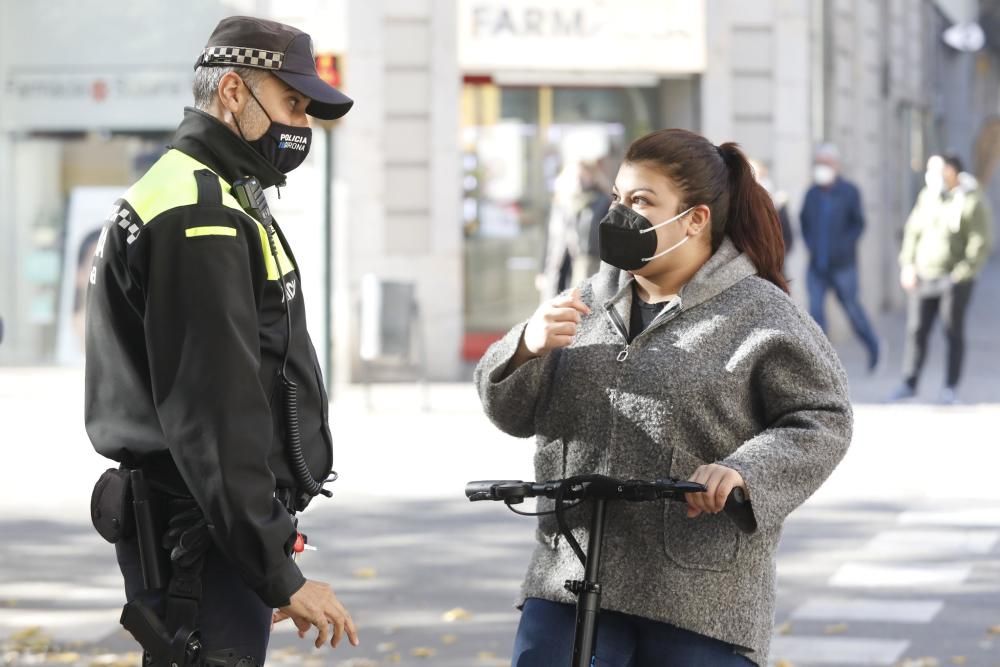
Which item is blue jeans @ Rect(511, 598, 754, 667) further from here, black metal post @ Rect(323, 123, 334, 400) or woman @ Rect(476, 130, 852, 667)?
black metal post @ Rect(323, 123, 334, 400)

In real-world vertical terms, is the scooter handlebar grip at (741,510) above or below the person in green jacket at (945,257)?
above

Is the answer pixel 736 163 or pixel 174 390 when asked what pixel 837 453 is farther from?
pixel 174 390

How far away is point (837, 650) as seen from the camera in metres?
7.17

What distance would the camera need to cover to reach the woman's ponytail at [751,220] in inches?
152

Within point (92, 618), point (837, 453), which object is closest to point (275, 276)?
point (837, 453)

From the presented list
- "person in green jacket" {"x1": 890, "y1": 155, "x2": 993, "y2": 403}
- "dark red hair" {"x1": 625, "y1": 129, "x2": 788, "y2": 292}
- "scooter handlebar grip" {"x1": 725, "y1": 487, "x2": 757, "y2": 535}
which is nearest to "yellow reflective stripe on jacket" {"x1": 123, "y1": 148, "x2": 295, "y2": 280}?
"dark red hair" {"x1": 625, "y1": 129, "x2": 788, "y2": 292}

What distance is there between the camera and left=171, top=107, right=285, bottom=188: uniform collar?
3.44 metres

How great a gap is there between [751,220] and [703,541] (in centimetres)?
67

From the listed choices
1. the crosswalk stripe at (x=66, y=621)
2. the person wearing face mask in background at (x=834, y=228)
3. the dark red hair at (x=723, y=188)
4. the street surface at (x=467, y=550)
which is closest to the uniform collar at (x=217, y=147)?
the dark red hair at (x=723, y=188)

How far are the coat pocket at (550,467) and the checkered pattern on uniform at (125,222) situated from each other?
982mm

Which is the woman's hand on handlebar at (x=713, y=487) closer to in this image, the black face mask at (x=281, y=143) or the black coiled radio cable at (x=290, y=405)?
the black coiled radio cable at (x=290, y=405)

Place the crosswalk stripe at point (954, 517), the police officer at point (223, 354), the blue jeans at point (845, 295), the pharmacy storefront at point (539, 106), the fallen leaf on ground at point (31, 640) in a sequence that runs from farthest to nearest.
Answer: the pharmacy storefront at point (539, 106)
the blue jeans at point (845, 295)
the crosswalk stripe at point (954, 517)
the fallen leaf on ground at point (31, 640)
the police officer at point (223, 354)

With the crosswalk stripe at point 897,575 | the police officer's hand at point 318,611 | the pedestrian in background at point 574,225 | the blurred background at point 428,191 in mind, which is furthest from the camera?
the pedestrian in background at point 574,225

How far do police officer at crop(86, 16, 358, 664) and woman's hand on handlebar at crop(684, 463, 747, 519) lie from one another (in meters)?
0.67
